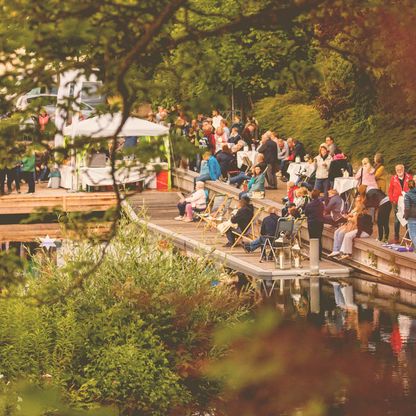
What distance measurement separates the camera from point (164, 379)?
13.8m

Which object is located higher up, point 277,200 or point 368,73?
point 368,73

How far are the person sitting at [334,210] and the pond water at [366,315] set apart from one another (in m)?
2.91

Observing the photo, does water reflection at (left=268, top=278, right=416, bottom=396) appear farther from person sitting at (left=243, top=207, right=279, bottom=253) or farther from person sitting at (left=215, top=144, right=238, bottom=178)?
person sitting at (left=215, top=144, right=238, bottom=178)

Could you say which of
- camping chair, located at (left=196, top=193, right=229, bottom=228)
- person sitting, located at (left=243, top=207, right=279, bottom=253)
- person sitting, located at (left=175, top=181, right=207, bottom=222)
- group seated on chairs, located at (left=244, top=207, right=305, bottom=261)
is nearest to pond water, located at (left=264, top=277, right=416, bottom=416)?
group seated on chairs, located at (left=244, top=207, right=305, bottom=261)

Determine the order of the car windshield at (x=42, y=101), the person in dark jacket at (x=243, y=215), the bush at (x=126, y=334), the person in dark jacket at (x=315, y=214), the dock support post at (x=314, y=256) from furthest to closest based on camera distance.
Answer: the person in dark jacket at (x=243, y=215)
the person in dark jacket at (x=315, y=214)
the dock support post at (x=314, y=256)
the bush at (x=126, y=334)
the car windshield at (x=42, y=101)

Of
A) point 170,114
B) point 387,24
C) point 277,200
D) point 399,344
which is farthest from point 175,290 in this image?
point 277,200

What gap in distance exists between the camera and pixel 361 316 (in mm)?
23047

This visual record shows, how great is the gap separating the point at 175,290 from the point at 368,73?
8.28m

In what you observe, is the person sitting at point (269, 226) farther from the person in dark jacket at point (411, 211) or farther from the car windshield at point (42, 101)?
the car windshield at point (42, 101)

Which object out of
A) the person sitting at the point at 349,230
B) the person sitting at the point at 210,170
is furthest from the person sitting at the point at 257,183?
the person sitting at the point at 349,230

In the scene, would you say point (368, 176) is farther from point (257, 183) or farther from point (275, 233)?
point (257, 183)

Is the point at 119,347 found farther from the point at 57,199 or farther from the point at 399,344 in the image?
the point at 57,199

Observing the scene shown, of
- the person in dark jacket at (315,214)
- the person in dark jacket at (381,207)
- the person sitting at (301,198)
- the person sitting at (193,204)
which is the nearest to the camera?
the person in dark jacket at (315,214)

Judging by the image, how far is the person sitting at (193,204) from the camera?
1414 inches
